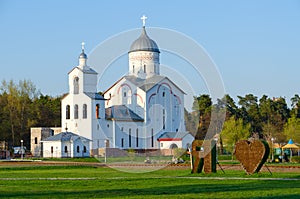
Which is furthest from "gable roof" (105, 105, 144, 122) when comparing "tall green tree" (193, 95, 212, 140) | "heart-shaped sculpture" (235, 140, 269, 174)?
"heart-shaped sculpture" (235, 140, 269, 174)

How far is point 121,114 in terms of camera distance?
261ft

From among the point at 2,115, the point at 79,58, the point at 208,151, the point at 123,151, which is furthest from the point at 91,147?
the point at 208,151

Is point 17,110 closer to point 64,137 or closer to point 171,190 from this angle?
point 64,137

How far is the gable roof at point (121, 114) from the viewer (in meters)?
78.0

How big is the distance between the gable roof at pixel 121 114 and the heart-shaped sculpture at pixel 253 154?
4872 centimetres

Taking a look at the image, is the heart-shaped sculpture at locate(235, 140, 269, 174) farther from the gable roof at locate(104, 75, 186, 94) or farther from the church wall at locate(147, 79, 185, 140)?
the gable roof at locate(104, 75, 186, 94)

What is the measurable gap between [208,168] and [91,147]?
1745 inches

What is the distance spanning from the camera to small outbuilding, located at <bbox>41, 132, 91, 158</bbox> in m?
71.9

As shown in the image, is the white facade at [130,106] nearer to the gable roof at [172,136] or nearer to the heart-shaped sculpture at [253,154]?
the gable roof at [172,136]

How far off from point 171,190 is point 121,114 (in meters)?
59.1

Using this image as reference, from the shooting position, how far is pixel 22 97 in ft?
282

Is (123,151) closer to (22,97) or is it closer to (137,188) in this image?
(22,97)

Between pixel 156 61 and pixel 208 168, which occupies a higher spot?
pixel 156 61

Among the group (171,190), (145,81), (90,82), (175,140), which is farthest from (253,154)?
(145,81)
